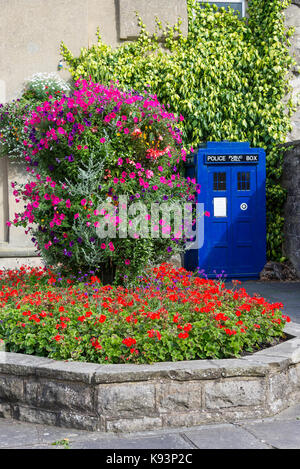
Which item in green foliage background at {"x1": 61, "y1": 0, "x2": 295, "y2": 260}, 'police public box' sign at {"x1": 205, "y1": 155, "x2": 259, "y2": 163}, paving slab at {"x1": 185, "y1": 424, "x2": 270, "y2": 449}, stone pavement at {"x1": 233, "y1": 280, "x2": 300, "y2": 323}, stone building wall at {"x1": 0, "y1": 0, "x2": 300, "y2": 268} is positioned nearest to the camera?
paving slab at {"x1": 185, "y1": 424, "x2": 270, "y2": 449}

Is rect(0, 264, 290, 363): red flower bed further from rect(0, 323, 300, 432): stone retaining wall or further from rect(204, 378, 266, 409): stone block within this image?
rect(204, 378, 266, 409): stone block

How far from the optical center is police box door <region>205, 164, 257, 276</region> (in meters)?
9.05

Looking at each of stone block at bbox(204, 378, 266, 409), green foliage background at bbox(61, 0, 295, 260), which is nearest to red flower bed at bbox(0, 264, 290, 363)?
stone block at bbox(204, 378, 266, 409)

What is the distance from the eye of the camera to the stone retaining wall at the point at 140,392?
3.49 metres

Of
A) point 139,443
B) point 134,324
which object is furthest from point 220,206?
point 139,443

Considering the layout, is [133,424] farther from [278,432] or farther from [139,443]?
[278,432]

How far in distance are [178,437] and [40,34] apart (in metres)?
7.90

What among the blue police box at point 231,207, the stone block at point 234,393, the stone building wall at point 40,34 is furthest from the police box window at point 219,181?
the stone block at point 234,393

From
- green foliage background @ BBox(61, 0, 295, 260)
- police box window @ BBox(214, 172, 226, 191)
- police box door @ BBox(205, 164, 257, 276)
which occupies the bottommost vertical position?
police box door @ BBox(205, 164, 257, 276)

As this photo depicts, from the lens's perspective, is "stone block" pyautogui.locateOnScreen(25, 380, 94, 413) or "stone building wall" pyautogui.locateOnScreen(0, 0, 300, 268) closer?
"stone block" pyautogui.locateOnScreen(25, 380, 94, 413)

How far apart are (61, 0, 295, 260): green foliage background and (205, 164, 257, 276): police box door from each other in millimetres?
671

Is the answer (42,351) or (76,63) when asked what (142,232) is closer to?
(42,351)
